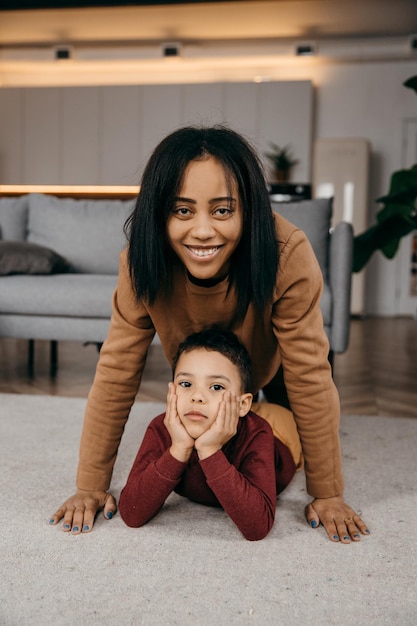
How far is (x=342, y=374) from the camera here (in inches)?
113

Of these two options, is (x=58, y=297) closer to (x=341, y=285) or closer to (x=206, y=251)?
(x=341, y=285)

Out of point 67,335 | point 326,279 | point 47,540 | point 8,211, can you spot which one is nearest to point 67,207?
point 8,211

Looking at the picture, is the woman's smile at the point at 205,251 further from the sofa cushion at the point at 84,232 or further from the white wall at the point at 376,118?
the white wall at the point at 376,118

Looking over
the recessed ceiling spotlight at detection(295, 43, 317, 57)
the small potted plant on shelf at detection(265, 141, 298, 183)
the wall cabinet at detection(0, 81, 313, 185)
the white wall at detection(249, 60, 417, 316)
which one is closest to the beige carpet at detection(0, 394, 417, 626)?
the small potted plant on shelf at detection(265, 141, 298, 183)

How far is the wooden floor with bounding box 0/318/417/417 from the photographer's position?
2.35m

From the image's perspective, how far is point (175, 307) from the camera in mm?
1236

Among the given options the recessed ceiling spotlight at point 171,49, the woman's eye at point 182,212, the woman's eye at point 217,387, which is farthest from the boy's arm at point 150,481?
the recessed ceiling spotlight at point 171,49

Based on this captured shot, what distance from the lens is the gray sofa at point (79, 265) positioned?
7.91 ft

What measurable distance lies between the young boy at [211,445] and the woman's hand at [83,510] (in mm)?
64

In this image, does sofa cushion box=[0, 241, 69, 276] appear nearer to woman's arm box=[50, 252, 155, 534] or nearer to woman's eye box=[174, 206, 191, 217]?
woman's arm box=[50, 252, 155, 534]

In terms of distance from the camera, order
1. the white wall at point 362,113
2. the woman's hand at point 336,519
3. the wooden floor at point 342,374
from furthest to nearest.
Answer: the white wall at point 362,113
the wooden floor at point 342,374
the woman's hand at point 336,519

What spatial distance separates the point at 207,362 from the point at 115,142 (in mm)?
5554

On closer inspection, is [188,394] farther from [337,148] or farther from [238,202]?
[337,148]

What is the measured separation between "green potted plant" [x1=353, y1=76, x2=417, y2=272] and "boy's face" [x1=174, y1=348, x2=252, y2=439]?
68.0 inches
